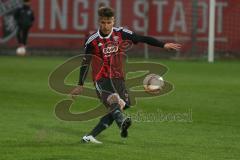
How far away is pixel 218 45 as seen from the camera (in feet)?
101

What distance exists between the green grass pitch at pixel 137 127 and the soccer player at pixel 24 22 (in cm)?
934

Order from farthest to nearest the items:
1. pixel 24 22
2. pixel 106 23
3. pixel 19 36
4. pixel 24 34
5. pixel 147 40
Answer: pixel 19 36 → pixel 24 34 → pixel 24 22 → pixel 147 40 → pixel 106 23

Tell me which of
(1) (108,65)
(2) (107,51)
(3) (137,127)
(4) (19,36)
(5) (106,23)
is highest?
(5) (106,23)

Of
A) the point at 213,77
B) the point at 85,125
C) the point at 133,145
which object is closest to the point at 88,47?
the point at 133,145

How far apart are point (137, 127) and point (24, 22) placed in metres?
18.2

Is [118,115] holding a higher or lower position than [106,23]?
lower

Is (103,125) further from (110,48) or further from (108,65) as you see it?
(110,48)

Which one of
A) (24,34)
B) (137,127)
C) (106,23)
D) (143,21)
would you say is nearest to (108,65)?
(106,23)

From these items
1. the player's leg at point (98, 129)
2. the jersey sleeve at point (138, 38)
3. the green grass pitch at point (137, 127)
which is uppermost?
the jersey sleeve at point (138, 38)

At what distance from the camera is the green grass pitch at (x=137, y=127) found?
10.2 metres

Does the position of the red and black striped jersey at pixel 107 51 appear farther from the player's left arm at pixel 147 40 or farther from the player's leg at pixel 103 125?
the player's leg at pixel 103 125

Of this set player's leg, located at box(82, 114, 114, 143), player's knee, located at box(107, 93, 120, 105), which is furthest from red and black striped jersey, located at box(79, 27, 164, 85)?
player's leg, located at box(82, 114, 114, 143)

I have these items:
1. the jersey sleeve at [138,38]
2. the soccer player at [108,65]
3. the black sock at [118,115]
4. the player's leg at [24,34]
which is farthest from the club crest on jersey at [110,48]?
the player's leg at [24,34]

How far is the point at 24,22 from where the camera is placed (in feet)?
99.4
